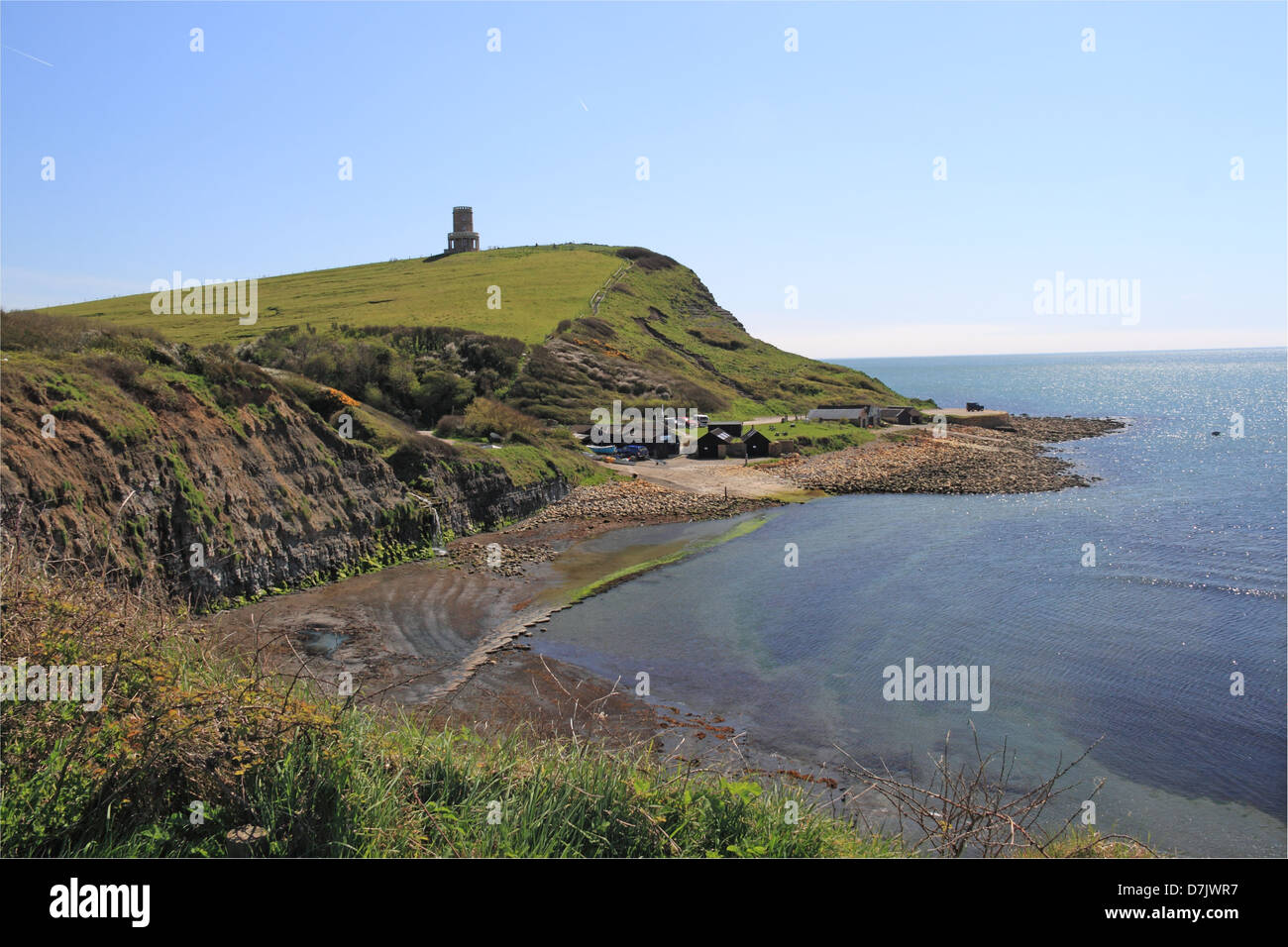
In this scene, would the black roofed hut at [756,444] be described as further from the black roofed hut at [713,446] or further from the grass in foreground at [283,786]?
the grass in foreground at [283,786]

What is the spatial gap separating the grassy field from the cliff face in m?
50.3

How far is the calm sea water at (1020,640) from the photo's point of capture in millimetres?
19406

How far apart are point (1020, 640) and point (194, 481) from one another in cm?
3027

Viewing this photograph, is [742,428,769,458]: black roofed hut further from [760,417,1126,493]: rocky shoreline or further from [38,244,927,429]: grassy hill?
[38,244,927,429]: grassy hill

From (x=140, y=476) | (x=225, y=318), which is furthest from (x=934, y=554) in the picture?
(x=225, y=318)

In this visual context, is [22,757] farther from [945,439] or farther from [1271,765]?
[945,439]

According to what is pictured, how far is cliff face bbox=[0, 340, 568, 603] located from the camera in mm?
22797

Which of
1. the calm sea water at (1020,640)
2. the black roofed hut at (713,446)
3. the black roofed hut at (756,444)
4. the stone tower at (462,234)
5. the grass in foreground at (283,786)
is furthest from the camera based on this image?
the stone tower at (462,234)

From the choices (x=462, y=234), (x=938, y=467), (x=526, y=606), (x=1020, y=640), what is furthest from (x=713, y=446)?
(x=462, y=234)

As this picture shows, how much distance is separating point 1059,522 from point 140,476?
164ft

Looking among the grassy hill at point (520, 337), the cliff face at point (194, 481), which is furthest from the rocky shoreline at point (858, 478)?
the grassy hill at point (520, 337)

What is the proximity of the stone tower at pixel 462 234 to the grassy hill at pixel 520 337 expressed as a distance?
5.40 meters

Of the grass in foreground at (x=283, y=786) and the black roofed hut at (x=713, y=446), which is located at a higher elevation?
the black roofed hut at (x=713, y=446)

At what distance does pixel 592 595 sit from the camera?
3259 centimetres
